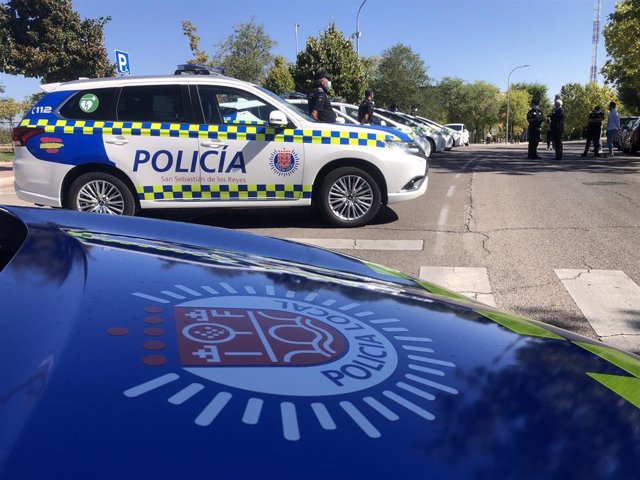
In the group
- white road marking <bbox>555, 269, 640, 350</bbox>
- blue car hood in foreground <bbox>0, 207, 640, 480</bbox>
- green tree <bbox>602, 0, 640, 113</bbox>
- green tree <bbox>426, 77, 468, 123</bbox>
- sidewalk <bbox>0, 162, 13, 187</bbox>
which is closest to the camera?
blue car hood in foreground <bbox>0, 207, 640, 480</bbox>

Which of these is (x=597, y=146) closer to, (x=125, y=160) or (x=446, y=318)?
(x=125, y=160)

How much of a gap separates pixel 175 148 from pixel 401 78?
148ft

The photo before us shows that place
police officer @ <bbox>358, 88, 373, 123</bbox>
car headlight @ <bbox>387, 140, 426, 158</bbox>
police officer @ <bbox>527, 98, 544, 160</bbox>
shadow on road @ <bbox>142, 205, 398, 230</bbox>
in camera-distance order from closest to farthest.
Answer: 1. car headlight @ <bbox>387, 140, 426, 158</bbox>
2. shadow on road @ <bbox>142, 205, 398, 230</bbox>
3. police officer @ <bbox>358, 88, 373, 123</bbox>
4. police officer @ <bbox>527, 98, 544, 160</bbox>

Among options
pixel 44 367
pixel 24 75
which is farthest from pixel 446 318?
pixel 24 75

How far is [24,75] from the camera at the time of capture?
20703 mm

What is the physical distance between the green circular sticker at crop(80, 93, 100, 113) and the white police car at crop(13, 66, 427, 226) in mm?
12

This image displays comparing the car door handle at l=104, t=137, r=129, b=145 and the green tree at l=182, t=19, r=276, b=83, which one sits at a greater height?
the green tree at l=182, t=19, r=276, b=83

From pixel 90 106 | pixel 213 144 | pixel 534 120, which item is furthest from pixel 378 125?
pixel 534 120

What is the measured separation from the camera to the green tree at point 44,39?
1998cm

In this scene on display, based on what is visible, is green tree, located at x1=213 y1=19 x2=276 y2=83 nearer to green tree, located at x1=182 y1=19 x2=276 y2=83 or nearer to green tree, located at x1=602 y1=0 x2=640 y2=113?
green tree, located at x1=182 y1=19 x2=276 y2=83

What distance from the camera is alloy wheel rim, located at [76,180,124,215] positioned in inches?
266

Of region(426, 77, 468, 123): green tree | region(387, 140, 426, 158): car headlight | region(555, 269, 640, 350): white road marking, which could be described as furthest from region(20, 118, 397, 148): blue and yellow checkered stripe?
region(426, 77, 468, 123): green tree

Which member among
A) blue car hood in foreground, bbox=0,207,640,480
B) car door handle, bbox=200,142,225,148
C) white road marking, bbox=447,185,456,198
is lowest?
white road marking, bbox=447,185,456,198

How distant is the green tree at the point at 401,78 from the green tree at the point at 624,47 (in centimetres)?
1478
